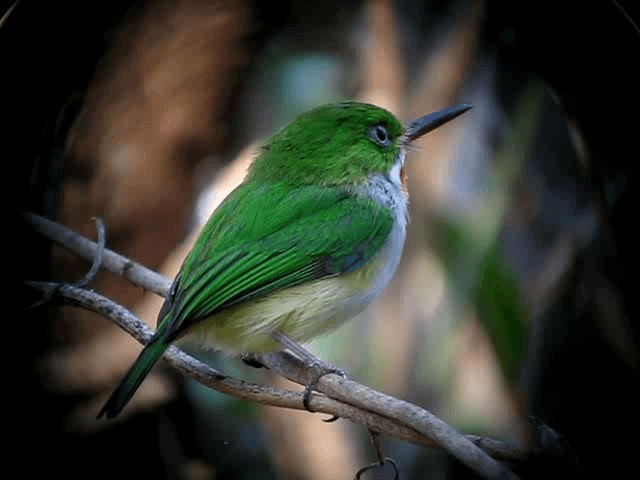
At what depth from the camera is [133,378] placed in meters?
1.04

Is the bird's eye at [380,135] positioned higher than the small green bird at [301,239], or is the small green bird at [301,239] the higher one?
the bird's eye at [380,135]

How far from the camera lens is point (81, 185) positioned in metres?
1.32

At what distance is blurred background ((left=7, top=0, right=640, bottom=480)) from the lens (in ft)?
3.49

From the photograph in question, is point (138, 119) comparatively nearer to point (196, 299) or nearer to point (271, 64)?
point (271, 64)

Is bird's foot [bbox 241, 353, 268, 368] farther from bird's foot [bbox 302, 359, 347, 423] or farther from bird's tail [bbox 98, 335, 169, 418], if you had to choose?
bird's tail [bbox 98, 335, 169, 418]

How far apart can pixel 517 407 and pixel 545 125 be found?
519mm

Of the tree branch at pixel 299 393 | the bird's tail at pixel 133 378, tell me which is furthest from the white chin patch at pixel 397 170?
the bird's tail at pixel 133 378

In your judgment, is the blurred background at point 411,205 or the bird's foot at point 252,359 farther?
the bird's foot at point 252,359

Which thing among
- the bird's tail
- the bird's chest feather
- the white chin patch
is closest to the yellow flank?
the bird's chest feather

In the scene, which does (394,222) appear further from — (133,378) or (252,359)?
(133,378)

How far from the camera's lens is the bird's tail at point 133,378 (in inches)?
40.0

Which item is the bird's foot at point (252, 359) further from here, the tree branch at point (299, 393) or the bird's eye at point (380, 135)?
the bird's eye at point (380, 135)

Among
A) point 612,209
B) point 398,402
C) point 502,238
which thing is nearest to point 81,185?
point 398,402

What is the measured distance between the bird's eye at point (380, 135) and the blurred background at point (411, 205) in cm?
14
